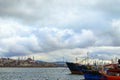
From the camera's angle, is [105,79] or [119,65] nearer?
[105,79]

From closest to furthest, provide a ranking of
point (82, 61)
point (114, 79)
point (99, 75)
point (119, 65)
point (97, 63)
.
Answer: point (114, 79) → point (99, 75) → point (119, 65) → point (97, 63) → point (82, 61)

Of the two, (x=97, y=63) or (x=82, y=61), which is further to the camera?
(x=82, y=61)

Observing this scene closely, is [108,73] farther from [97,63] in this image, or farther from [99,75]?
[97,63]

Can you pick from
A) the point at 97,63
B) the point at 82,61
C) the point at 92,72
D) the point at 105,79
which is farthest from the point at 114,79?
the point at 82,61

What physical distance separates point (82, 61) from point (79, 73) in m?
18.1

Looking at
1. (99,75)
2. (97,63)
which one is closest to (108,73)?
(99,75)

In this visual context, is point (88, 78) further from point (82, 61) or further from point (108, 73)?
point (82, 61)

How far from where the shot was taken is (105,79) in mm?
88688

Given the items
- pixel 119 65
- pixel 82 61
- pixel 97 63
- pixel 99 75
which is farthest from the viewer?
pixel 82 61

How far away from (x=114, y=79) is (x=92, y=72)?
40.2 feet

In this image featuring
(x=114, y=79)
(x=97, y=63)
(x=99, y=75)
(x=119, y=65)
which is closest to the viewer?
(x=114, y=79)

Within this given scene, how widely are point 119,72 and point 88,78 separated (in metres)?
11.3

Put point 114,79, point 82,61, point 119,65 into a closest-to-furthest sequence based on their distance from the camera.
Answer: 1. point 114,79
2. point 119,65
3. point 82,61

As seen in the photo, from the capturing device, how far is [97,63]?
503ft
